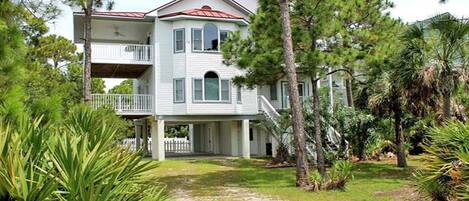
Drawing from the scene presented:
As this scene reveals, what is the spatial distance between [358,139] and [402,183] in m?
7.94

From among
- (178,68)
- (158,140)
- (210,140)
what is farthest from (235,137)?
(178,68)

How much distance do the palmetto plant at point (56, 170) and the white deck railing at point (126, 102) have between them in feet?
72.1

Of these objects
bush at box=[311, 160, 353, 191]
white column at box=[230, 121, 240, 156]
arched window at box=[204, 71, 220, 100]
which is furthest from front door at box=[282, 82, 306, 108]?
bush at box=[311, 160, 353, 191]

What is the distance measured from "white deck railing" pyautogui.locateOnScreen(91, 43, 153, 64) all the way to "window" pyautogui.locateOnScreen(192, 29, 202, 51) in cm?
244

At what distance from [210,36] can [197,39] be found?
77 cm

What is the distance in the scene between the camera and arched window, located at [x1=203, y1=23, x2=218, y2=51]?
26.4 meters

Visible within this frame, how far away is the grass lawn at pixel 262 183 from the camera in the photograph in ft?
42.2

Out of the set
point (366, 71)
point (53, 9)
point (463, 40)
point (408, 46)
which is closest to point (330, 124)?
point (366, 71)

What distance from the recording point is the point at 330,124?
73.8 feet

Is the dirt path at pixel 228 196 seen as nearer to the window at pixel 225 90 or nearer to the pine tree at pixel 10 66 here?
the pine tree at pixel 10 66

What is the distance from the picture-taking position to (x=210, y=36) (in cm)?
2653

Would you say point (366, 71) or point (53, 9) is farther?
point (366, 71)

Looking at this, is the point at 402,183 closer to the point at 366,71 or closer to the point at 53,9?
the point at 366,71

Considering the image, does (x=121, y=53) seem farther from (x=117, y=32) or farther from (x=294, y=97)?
(x=294, y=97)
